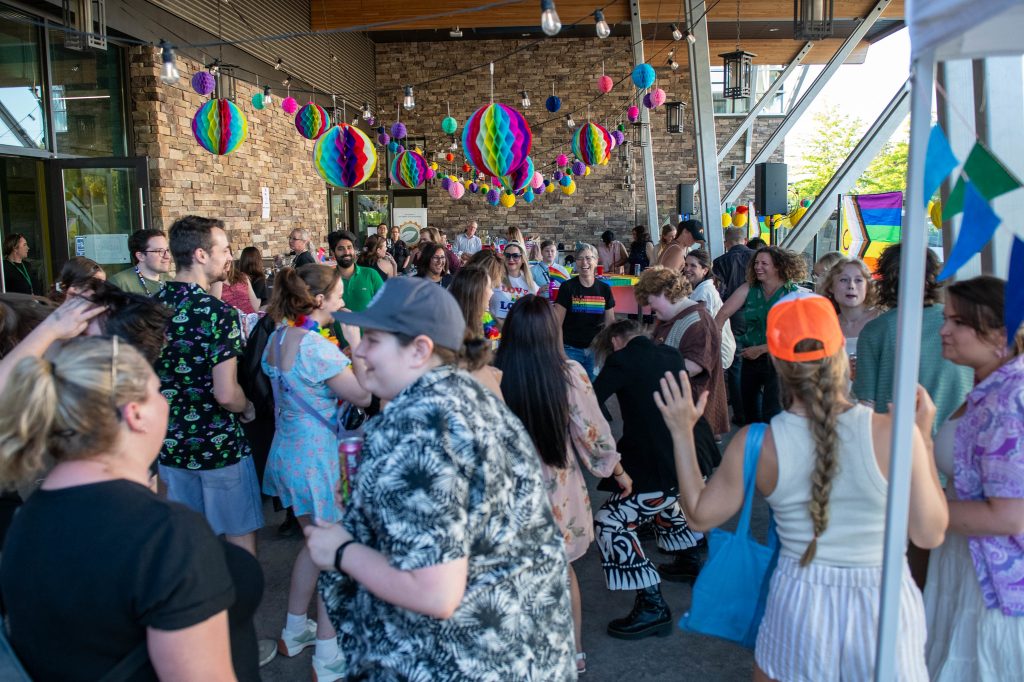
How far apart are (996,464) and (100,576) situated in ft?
6.90

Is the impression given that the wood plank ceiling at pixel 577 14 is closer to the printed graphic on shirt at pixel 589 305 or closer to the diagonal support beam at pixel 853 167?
the diagonal support beam at pixel 853 167

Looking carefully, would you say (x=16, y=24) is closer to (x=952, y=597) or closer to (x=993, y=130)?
(x=993, y=130)

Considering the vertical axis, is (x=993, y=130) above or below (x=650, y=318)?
above

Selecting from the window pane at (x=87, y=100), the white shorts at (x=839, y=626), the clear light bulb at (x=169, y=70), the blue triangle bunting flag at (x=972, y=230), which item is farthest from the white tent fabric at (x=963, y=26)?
the window pane at (x=87, y=100)

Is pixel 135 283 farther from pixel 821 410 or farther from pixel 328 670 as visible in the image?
pixel 821 410

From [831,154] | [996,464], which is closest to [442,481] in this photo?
[996,464]

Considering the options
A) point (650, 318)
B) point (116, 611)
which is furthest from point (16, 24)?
point (116, 611)

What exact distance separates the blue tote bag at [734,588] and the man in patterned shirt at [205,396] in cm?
188

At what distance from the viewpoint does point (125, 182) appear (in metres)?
8.62

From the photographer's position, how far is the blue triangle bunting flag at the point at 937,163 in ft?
4.93

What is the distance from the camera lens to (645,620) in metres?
3.37

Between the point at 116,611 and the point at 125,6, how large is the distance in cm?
860

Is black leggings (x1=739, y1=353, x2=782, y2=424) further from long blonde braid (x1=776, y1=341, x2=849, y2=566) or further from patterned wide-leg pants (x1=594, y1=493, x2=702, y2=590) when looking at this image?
long blonde braid (x1=776, y1=341, x2=849, y2=566)

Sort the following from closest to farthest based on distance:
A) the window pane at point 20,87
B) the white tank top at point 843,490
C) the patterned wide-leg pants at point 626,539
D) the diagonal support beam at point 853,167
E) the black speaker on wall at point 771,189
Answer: the white tank top at point 843,490
the patterned wide-leg pants at point 626,539
the window pane at point 20,87
the diagonal support beam at point 853,167
the black speaker on wall at point 771,189
